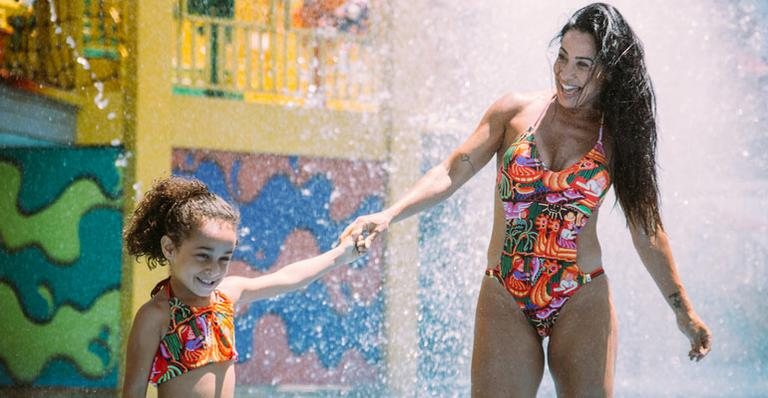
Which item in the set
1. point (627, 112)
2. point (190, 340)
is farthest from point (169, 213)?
point (627, 112)

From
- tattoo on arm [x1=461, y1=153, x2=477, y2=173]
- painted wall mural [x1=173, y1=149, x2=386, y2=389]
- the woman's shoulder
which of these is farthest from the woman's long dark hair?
painted wall mural [x1=173, y1=149, x2=386, y2=389]

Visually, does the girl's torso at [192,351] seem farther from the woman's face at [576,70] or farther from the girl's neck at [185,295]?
the woman's face at [576,70]

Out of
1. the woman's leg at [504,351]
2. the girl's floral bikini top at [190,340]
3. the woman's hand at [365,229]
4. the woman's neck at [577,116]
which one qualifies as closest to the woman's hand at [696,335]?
the woman's leg at [504,351]

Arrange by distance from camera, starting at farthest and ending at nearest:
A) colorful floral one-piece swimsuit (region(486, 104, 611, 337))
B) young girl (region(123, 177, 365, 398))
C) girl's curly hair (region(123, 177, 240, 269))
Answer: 1. colorful floral one-piece swimsuit (region(486, 104, 611, 337))
2. girl's curly hair (region(123, 177, 240, 269))
3. young girl (region(123, 177, 365, 398))

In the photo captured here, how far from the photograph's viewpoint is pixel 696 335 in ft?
11.6

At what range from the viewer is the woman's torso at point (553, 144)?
3424 millimetres

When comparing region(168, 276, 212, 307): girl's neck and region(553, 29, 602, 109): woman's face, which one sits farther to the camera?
region(553, 29, 602, 109): woman's face

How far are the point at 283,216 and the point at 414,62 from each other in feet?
6.84

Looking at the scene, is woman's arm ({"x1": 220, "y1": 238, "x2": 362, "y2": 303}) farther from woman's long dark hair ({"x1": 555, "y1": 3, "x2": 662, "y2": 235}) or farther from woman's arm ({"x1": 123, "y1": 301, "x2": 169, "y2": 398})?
woman's long dark hair ({"x1": 555, "y1": 3, "x2": 662, "y2": 235})

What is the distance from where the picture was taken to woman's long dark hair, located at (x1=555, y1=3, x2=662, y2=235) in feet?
11.2

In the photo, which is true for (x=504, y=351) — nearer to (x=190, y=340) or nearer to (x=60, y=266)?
(x=190, y=340)

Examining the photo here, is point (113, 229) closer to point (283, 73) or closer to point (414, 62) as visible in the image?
point (283, 73)

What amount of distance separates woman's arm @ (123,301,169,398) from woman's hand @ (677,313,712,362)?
161cm

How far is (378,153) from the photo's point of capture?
38.7 feet
